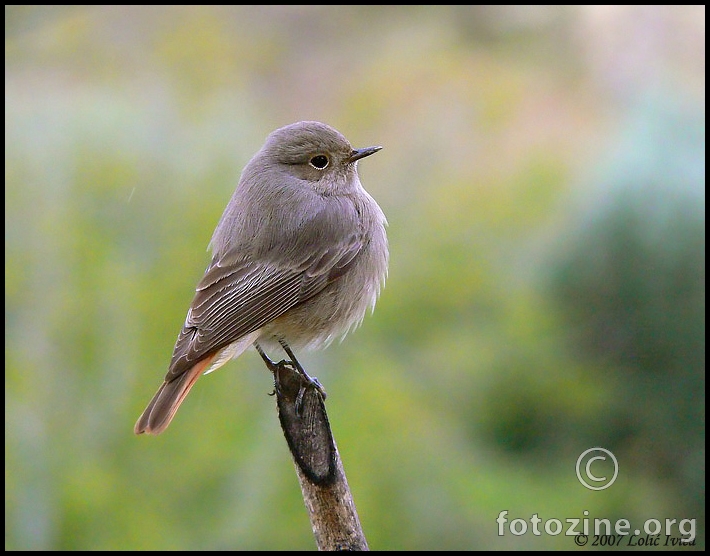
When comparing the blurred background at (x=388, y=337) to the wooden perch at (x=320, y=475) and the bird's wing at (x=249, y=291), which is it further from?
the wooden perch at (x=320, y=475)

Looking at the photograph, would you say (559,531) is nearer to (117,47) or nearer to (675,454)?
(675,454)

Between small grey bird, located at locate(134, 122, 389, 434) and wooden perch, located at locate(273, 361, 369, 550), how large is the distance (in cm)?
35

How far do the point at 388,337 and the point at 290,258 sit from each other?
6.34ft

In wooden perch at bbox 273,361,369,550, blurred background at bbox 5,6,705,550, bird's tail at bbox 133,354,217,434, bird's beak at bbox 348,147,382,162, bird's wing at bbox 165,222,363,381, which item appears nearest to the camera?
wooden perch at bbox 273,361,369,550

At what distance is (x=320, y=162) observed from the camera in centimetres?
313

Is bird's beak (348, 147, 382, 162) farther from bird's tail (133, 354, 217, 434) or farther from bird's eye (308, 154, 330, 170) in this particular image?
bird's tail (133, 354, 217, 434)

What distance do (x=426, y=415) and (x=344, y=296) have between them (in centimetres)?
142

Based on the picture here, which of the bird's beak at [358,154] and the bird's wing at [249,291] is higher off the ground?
the bird's beak at [358,154]

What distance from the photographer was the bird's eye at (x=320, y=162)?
312 cm

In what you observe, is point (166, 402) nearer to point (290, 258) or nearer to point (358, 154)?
point (290, 258)

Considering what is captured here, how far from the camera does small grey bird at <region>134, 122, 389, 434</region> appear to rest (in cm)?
283
